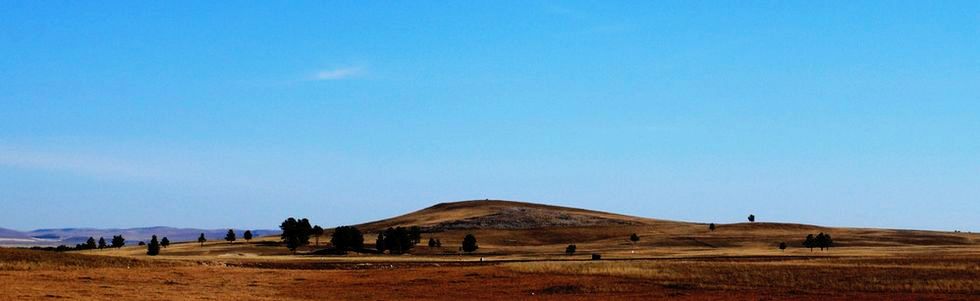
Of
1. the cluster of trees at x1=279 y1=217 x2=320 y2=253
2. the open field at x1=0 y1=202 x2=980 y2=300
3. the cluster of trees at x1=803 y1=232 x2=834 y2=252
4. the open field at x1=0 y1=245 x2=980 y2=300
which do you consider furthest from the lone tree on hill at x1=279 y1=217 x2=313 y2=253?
the cluster of trees at x1=803 y1=232 x2=834 y2=252

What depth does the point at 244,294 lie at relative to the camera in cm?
4938

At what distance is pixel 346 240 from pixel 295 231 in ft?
30.9

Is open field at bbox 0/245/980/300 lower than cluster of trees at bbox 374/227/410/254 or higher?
lower

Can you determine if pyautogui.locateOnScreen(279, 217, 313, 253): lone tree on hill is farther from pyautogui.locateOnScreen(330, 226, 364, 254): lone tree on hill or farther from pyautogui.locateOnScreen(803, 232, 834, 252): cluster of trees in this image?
pyautogui.locateOnScreen(803, 232, 834, 252): cluster of trees

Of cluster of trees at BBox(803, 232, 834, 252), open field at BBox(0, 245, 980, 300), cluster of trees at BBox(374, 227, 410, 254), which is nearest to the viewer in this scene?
open field at BBox(0, 245, 980, 300)

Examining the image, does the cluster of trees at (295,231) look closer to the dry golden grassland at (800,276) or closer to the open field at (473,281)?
the open field at (473,281)

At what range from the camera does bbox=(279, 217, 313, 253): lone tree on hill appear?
445ft

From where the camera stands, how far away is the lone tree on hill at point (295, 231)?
135625 mm

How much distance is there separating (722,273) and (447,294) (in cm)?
2054

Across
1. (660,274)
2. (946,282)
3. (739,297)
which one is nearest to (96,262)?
(660,274)

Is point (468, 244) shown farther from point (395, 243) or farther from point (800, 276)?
point (800, 276)

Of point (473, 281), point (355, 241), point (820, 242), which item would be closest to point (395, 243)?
point (355, 241)

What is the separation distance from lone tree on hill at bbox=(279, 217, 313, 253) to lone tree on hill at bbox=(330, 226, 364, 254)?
5737 mm

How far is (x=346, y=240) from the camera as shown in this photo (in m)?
133
